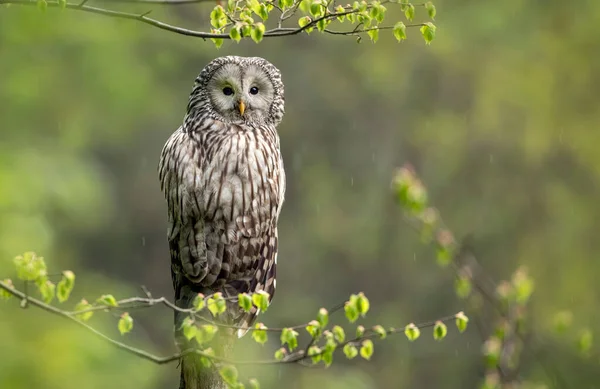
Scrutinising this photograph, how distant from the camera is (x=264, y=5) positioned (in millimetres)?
3988

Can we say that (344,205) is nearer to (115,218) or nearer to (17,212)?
(115,218)

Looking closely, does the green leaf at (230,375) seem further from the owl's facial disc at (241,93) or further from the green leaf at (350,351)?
the owl's facial disc at (241,93)

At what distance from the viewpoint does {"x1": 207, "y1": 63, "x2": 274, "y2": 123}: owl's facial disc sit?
497 cm

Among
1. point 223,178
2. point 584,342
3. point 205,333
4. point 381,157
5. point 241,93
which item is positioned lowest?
point 381,157

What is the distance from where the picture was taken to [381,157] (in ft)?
58.7

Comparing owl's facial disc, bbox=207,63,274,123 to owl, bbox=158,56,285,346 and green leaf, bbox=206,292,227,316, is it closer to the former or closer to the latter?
owl, bbox=158,56,285,346

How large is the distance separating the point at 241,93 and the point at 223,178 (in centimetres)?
39

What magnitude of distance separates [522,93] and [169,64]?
5036 millimetres

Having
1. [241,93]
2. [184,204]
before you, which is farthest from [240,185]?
[241,93]

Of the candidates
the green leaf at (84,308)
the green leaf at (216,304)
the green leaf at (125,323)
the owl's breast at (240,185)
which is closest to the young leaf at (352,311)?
the green leaf at (216,304)

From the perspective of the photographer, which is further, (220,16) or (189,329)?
(220,16)

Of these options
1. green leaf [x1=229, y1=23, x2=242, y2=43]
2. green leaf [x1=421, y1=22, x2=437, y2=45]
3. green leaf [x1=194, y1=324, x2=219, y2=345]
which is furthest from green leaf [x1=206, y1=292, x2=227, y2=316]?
green leaf [x1=421, y1=22, x2=437, y2=45]

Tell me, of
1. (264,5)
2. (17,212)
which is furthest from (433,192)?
(264,5)

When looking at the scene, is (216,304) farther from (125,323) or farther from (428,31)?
(428,31)
